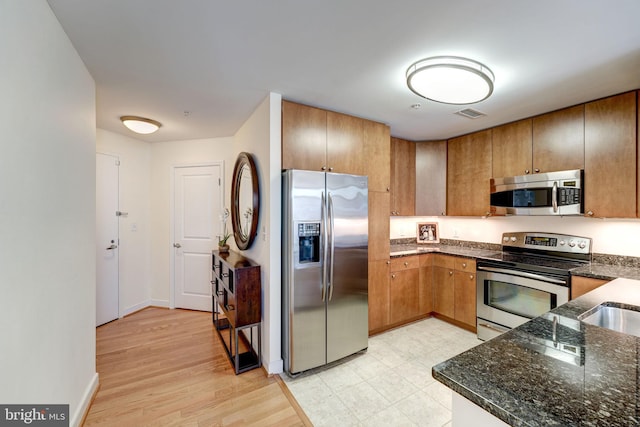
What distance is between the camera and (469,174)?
3512 mm

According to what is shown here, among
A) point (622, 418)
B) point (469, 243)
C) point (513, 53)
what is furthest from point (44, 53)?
point (469, 243)

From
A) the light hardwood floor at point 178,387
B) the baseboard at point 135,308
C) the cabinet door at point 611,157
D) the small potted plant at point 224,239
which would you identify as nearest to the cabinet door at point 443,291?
the cabinet door at point 611,157

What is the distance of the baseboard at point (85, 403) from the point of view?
1774mm

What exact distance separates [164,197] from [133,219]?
1.66ft

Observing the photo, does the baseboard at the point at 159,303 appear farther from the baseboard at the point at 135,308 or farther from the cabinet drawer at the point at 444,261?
the cabinet drawer at the point at 444,261

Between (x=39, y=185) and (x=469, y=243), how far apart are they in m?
4.31

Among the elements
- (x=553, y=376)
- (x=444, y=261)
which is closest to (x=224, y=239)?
(x=444, y=261)

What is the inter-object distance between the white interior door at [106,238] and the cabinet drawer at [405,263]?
11.9 ft

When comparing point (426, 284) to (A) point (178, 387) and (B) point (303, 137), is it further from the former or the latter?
(A) point (178, 387)

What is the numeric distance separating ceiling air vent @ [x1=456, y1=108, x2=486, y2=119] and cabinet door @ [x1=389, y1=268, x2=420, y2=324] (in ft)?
6.11

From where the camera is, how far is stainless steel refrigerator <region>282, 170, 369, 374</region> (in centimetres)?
236

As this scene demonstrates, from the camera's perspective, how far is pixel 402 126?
3.30m

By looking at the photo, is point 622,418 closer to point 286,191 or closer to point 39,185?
point 286,191

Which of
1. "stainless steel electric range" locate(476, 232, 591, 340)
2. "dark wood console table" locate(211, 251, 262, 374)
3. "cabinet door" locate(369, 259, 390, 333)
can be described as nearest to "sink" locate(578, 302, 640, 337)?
"stainless steel electric range" locate(476, 232, 591, 340)
